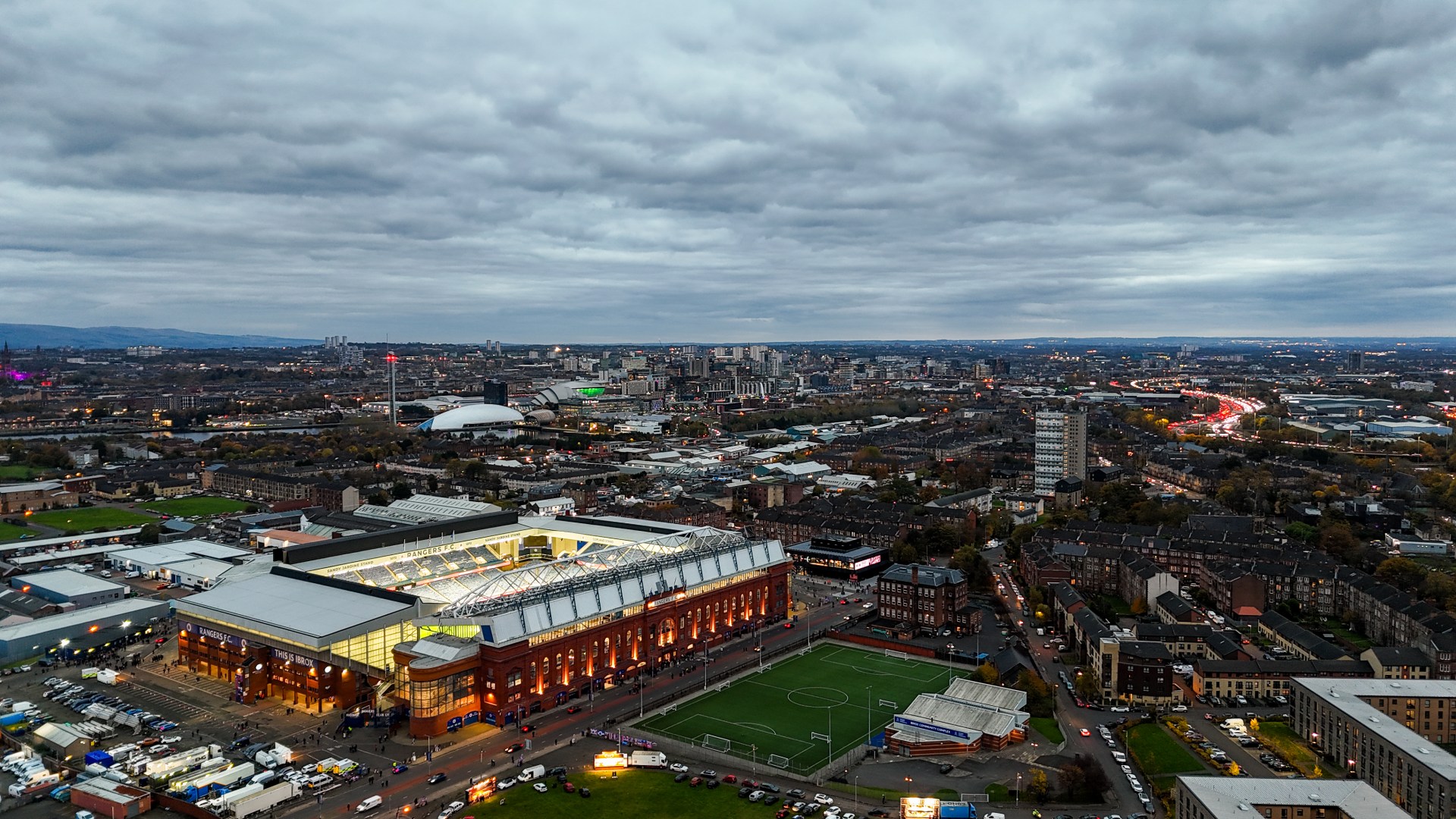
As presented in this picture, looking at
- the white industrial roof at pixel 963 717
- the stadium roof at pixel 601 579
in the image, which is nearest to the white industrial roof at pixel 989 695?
the white industrial roof at pixel 963 717

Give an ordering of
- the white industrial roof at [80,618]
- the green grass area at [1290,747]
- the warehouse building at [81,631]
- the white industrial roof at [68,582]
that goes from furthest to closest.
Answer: the white industrial roof at [68,582] < the white industrial roof at [80,618] < the warehouse building at [81,631] < the green grass area at [1290,747]

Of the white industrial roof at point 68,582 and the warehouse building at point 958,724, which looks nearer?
the warehouse building at point 958,724

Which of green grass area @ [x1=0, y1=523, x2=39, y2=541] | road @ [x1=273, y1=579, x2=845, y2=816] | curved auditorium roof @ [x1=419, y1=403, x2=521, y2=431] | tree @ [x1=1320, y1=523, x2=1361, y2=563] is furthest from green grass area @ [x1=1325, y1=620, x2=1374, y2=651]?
curved auditorium roof @ [x1=419, y1=403, x2=521, y2=431]

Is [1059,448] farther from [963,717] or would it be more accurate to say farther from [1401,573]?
[963,717]

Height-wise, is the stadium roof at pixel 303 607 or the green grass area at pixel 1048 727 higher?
the stadium roof at pixel 303 607

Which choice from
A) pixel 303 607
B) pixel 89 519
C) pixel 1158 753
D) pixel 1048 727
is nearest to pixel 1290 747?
pixel 1158 753

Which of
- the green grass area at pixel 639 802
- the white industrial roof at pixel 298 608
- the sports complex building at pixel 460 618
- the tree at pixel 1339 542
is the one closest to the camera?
the green grass area at pixel 639 802

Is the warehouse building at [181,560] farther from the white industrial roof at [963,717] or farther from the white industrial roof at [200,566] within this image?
the white industrial roof at [963,717]
